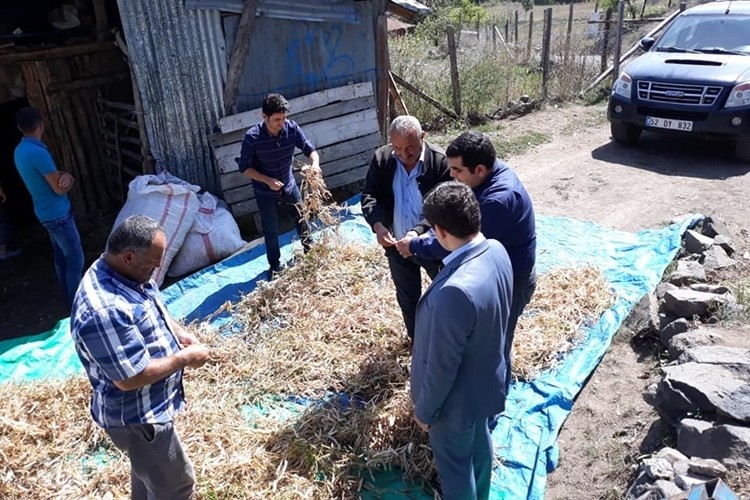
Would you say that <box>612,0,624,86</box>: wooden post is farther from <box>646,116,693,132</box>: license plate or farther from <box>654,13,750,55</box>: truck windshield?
<box>646,116,693,132</box>: license plate

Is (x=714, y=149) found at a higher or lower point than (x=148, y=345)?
lower

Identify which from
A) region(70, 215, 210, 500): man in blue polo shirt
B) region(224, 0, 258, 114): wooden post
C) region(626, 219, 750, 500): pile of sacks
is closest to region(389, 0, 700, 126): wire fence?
region(224, 0, 258, 114): wooden post

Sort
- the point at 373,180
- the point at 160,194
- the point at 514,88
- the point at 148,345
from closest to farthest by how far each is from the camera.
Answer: the point at 148,345, the point at 373,180, the point at 160,194, the point at 514,88

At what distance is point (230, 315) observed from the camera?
18.5 feet

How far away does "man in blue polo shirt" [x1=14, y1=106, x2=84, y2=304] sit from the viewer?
205 inches

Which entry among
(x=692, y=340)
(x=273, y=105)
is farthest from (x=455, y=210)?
(x=273, y=105)

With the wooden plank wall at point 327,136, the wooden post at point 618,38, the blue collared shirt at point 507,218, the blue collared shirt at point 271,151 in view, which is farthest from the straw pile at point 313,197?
the wooden post at point 618,38

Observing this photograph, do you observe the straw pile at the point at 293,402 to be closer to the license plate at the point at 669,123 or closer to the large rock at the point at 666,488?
the large rock at the point at 666,488

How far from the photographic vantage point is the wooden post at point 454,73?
1086 cm

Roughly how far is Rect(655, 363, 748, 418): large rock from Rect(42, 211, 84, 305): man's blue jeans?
478 cm

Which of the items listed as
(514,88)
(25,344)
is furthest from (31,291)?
(514,88)

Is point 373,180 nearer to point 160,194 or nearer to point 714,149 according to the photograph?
point 160,194

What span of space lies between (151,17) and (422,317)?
18.0 ft

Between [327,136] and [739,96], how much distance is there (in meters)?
5.48
